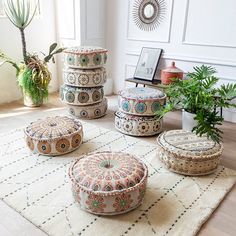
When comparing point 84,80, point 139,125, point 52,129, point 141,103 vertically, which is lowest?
point 139,125

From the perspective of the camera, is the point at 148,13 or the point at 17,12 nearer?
the point at 17,12

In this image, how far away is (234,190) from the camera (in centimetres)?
207

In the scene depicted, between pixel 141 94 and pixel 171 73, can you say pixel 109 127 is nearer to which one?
pixel 141 94

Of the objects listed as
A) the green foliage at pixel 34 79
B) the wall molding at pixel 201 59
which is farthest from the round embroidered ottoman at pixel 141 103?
the green foliage at pixel 34 79

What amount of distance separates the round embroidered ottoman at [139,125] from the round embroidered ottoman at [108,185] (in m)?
1.05

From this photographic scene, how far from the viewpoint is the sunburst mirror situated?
12.3 feet

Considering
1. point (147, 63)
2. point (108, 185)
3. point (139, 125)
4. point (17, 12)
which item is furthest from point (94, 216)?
point (17, 12)

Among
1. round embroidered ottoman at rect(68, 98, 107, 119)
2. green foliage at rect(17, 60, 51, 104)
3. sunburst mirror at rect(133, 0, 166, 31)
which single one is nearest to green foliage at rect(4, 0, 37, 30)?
green foliage at rect(17, 60, 51, 104)

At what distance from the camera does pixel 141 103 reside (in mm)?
2865

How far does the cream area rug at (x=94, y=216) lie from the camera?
1.66 metres

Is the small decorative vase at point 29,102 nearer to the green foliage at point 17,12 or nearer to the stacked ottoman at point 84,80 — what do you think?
the stacked ottoman at point 84,80

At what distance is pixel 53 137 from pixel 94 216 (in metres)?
0.91

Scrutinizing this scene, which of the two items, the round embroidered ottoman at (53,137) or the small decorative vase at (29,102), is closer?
the round embroidered ottoman at (53,137)

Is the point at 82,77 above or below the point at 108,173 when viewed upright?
above
